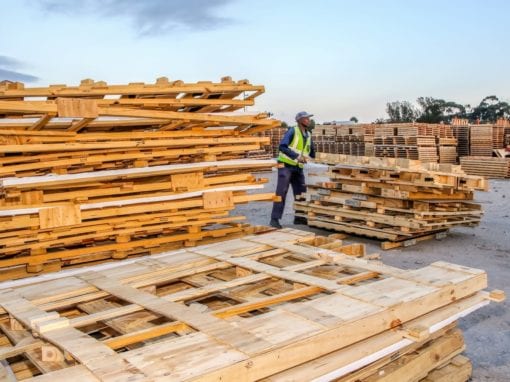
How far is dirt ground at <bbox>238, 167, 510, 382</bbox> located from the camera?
417cm

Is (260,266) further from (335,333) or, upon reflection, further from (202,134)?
(202,134)

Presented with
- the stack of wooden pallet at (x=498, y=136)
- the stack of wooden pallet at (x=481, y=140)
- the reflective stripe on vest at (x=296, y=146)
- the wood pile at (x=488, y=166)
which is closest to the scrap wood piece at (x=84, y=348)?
the reflective stripe on vest at (x=296, y=146)

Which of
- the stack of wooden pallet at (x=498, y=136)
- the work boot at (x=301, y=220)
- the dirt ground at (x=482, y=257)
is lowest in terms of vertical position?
the dirt ground at (x=482, y=257)

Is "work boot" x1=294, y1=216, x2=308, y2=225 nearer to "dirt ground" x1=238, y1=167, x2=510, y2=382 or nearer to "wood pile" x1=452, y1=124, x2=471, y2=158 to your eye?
"dirt ground" x1=238, y1=167, x2=510, y2=382

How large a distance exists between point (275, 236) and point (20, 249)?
7.88 feet

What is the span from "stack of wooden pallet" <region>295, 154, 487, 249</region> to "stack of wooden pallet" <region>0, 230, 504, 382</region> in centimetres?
374

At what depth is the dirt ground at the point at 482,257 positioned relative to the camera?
4.17 meters

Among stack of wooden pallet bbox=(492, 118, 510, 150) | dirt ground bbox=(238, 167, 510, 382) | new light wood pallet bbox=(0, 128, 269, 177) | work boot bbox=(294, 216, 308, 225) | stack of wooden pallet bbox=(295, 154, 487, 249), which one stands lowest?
dirt ground bbox=(238, 167, 510, 382)

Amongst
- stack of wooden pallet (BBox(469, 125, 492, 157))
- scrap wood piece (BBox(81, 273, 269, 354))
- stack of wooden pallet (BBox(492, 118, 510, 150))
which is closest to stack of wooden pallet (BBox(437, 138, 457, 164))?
stack of wooden pallet (BBox(469, 125, 492, 157))

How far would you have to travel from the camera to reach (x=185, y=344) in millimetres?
2434

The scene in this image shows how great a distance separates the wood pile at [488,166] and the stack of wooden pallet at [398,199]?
432 inches

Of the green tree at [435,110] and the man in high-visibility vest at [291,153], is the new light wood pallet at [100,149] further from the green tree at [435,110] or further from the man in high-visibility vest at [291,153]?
the green tree at [435,110]

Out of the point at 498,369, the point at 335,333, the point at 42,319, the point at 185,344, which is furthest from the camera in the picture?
the point at 498,369

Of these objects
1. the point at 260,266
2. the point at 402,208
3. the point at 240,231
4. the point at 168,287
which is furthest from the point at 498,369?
the point at 402,208
